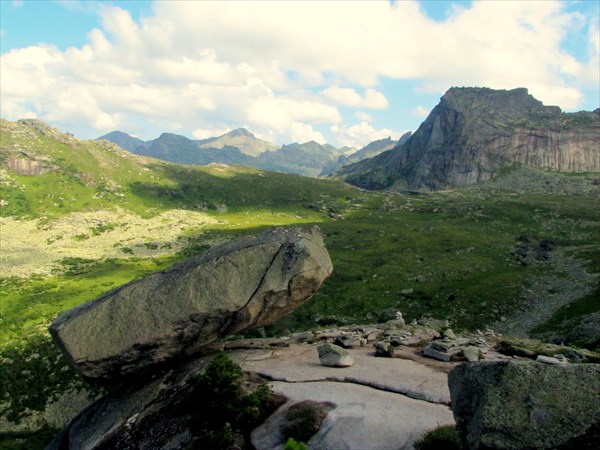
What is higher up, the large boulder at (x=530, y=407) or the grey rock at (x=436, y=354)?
the large boulder at (x=530, y=407)

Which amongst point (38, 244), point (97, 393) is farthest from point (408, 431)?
point (38, 244)

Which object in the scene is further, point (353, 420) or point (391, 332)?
point (391, 332)

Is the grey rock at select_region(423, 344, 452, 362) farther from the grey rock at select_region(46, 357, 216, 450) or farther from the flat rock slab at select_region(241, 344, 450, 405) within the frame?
the grey rock at select_region(46, 357, 216, 450)

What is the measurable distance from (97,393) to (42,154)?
18398 cm

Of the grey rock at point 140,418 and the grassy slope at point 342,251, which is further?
the grassy slope at point 342,251

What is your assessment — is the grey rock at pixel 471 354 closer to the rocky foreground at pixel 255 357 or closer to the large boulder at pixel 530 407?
the rocky foreground at pixel 255 357

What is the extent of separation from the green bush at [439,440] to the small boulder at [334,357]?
9.05 meters

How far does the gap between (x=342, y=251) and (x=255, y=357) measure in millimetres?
73440

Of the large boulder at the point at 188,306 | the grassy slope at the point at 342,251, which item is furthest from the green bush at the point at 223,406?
the grassy slope at the point at 342,251

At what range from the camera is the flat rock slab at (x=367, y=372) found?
19016 millimetres

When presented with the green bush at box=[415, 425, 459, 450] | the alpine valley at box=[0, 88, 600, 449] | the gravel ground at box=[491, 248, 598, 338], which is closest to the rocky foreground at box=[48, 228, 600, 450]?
the green bush at box=[415, 425, 459, 450]

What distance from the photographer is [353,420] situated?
15766 millimetres

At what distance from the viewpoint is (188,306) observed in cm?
2341

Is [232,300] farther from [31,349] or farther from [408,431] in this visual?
[31,349]
